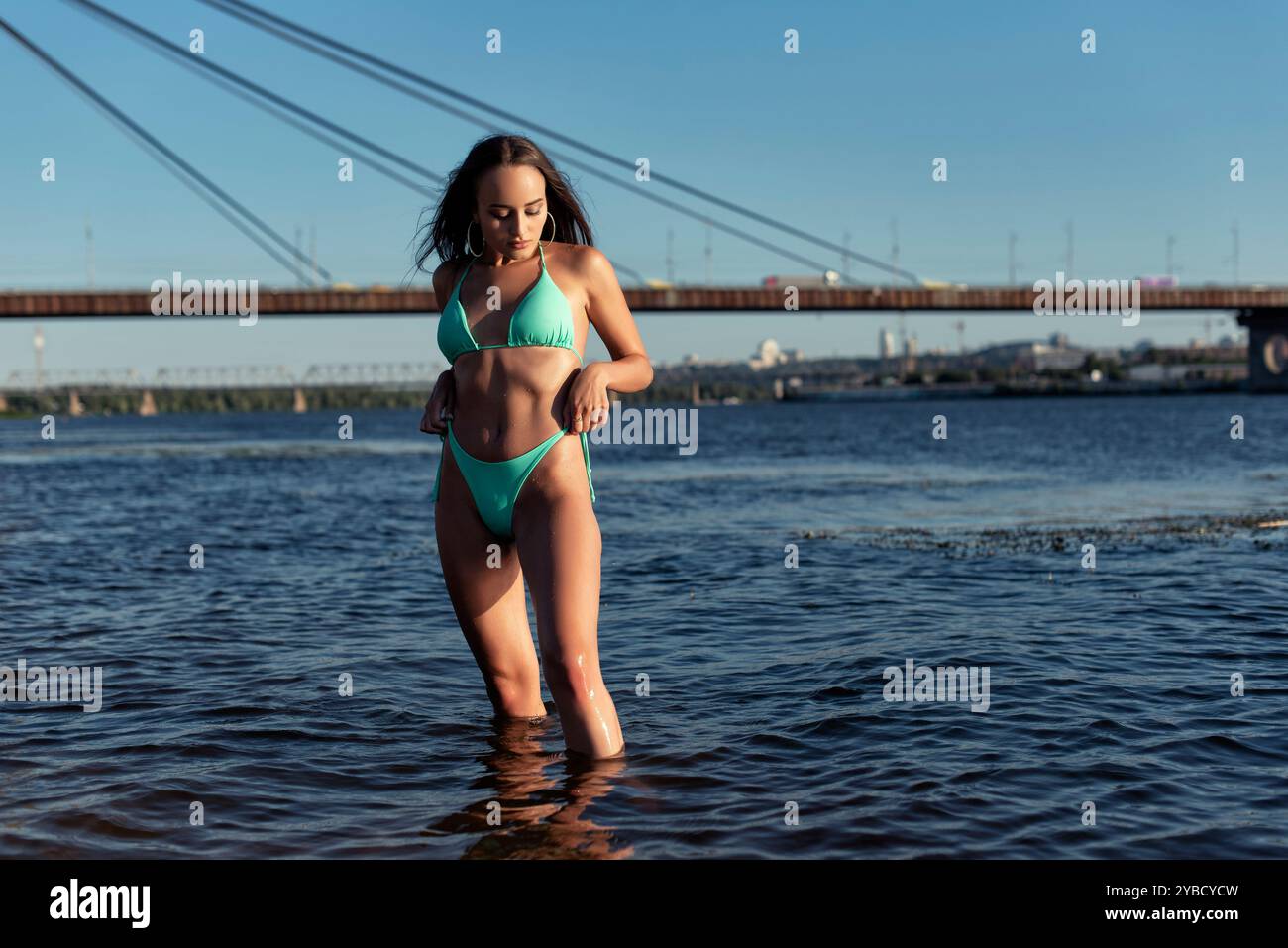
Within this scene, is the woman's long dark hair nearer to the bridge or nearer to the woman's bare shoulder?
the woman's bare shoulder

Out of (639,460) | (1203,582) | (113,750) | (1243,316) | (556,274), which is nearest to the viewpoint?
(556,274)

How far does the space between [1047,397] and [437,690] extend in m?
169

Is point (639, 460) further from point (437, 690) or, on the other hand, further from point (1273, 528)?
point (437, 690)

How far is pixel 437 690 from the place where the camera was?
650 cm

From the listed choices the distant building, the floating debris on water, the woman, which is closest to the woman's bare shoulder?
the woman

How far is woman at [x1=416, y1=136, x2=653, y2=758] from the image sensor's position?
4066 mm

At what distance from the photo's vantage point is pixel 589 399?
13.2 feet

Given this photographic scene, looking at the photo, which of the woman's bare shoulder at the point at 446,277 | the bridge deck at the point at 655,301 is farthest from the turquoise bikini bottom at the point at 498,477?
the bridge deck at the point at 655,301

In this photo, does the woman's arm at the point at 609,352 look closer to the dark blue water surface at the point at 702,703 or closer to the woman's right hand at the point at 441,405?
the woman's right hand at the point at 441,405

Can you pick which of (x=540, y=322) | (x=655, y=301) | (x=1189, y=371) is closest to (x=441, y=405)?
(x=540, y=322)

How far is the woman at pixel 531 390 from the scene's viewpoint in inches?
160

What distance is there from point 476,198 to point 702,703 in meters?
3.00

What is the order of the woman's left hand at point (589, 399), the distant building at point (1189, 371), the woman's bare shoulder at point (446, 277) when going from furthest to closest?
the distant building at point (1189, 371)
the woman's bare shoulder at point (446, 277)
the woman's left hand at point (589, 399)
